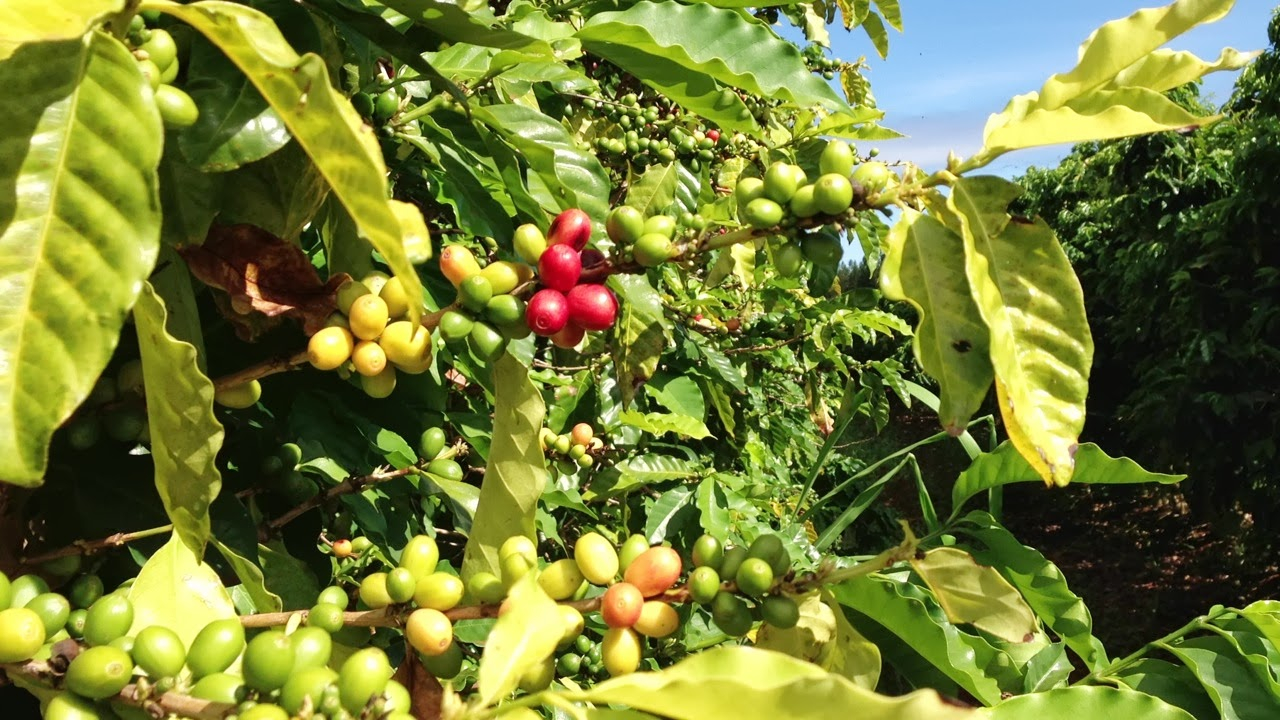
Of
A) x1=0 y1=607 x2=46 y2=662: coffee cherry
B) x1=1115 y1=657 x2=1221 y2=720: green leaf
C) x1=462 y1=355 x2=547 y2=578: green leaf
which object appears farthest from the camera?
x1=1115 y1=657 x2=1221 y2=720: green leaf

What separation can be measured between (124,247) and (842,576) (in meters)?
0.56

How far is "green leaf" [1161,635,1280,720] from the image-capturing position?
1044 millimetres

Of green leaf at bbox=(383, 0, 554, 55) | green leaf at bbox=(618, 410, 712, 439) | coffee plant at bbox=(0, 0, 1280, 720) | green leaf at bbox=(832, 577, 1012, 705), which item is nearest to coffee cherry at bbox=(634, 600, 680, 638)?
coffee plant at bbox=(0, 0, 1280, 720)

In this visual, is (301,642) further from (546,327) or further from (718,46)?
(718,46)

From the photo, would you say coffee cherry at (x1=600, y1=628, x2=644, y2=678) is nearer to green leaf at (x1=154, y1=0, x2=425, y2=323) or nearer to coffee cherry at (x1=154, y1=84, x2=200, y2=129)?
green leaf at (x1=154, y1=0, x2=425, y2=323)

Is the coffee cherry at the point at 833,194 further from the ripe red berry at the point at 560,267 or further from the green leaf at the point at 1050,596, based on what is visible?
the green leaf at the point at 1050,596

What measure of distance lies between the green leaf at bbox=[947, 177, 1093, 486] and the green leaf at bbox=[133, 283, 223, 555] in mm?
625

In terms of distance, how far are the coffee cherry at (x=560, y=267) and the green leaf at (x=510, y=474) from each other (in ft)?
0.31

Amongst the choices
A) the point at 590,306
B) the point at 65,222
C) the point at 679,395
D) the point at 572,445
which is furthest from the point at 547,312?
the point at 679,395

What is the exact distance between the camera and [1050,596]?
1.21 metres

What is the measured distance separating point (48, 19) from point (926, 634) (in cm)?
103

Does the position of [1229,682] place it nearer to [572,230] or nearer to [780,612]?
[780,612]

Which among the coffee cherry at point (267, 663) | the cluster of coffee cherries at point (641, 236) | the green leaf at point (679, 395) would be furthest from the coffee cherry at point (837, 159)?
the green leaf at point (679, 395)

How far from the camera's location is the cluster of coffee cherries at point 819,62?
4195 mm
